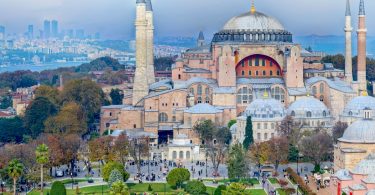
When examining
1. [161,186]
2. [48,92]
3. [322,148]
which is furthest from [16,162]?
[48,92]

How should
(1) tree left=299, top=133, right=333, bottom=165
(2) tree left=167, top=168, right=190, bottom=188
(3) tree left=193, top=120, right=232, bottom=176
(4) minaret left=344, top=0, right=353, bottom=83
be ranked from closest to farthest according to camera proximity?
(2) tree left=167, top=168, right=190, bottom=188, (1) tree left=299, top=133, right=333, bottom=165, (3) tree left=193, top=120, right=232, bottom=176, (4) minaret left=344, top=0, right=353, bottom=83

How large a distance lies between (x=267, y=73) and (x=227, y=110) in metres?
5.69

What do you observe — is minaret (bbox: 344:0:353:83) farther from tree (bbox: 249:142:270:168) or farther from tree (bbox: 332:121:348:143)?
tree (bbox: 249:142:270:168)

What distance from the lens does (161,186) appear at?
1588 inches

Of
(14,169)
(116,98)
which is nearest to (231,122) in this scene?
(116,98)

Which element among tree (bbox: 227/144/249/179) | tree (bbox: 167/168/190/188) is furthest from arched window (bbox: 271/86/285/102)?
tree (bbox: 167/168/190/188)

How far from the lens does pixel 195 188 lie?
37.2 meters

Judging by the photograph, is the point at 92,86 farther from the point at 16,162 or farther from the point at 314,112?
the point at 16,162

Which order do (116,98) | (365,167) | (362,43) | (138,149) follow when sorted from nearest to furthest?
1. (365,167)
2. (138,149)
3. (362,43)
4. (116,98)

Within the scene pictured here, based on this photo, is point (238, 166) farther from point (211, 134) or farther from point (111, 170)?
point (211, 134)

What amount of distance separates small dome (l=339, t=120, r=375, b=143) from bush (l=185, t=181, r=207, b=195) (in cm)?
718

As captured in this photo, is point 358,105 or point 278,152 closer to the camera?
point 278,152

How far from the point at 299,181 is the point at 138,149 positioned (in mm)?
9741

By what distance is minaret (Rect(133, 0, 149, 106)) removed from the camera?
55422mm
